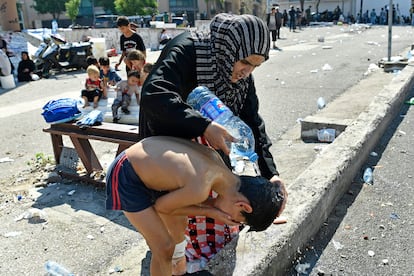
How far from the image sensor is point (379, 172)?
4324 mm

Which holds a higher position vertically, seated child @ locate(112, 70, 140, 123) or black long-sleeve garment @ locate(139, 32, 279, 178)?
black long-sleeve garment @ locate(139, 32, 279, 178)

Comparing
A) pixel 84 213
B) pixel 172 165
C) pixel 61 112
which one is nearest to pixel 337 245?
pixel 172 165

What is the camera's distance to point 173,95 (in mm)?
1928

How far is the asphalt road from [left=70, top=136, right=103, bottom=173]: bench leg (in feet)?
8.56

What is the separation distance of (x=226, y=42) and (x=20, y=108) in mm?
8363

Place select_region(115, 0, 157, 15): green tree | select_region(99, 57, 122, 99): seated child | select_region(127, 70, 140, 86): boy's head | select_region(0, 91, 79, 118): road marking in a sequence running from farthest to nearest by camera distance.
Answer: select_region(115, 0, 157, 15): green tree
select_region(0, 91, 79, 118): road marking
select_region(99, 57, 122, 99): seated child
select_region(127, 70, 140, 86): boy's head

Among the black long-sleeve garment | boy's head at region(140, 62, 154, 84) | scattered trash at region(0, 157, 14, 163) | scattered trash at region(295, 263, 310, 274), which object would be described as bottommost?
scattered trash at region(0, 157, 14, 163)

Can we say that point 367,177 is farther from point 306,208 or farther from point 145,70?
point 145,70

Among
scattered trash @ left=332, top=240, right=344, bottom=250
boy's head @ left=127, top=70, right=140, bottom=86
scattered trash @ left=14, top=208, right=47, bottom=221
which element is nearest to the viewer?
scattered trash @ left=332, top=240, right=344, bottom=250

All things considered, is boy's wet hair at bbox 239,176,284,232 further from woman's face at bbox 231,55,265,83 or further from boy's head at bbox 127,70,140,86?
boy's head at bbox 127,70,140,86

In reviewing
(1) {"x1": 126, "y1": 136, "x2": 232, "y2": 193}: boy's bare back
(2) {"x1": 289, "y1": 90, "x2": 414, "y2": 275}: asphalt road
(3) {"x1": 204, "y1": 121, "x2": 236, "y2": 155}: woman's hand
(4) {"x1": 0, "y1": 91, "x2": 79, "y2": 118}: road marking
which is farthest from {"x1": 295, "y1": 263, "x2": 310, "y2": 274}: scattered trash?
(4) {"x1": 0, "y1": 91, "x2": 79, "y2": 118}: road marking

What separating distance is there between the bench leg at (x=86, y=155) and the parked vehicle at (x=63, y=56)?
35.2 feet

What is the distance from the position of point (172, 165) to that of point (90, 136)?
293 centimetres

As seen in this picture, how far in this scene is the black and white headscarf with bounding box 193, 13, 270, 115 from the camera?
2049 millimetres
